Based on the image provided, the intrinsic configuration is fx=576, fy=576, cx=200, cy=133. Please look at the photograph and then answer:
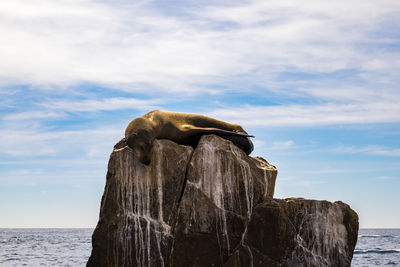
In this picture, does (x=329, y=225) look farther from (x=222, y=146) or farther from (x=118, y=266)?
(x=118, y=266)

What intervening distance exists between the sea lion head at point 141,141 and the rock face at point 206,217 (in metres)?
0.14

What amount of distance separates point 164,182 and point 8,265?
15.5 meters

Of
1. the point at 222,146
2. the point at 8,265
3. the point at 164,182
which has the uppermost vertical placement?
the point at 222,146

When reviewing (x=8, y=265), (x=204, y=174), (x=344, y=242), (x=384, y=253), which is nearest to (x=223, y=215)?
(x=204, y=174)

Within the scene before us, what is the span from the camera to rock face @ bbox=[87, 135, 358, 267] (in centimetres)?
1173

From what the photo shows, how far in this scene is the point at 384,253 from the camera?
1533 inches

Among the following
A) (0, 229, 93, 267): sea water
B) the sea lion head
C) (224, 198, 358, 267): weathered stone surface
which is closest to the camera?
(224, 198, 358, 267): weathered stone surface

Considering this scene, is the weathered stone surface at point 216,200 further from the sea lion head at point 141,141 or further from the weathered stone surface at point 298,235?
the sea lion head at point 141,141

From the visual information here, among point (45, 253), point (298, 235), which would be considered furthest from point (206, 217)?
point (45, 253)

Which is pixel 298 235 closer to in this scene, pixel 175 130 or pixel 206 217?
pixel 206 217

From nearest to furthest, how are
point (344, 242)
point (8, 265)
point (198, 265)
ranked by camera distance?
point (198, 265), point (344, 242), point (8, 265)

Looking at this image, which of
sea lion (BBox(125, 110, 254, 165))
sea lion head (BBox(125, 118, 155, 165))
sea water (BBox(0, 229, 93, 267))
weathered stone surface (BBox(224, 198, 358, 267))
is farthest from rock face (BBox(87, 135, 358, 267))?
sea water (BBox(0, 229, 93, 267))

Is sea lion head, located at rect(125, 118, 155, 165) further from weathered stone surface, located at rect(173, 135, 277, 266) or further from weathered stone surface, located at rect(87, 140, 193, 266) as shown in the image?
weathered stone surface, located at rect(173, 135, 277, 266)

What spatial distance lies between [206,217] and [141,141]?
2.14 m
